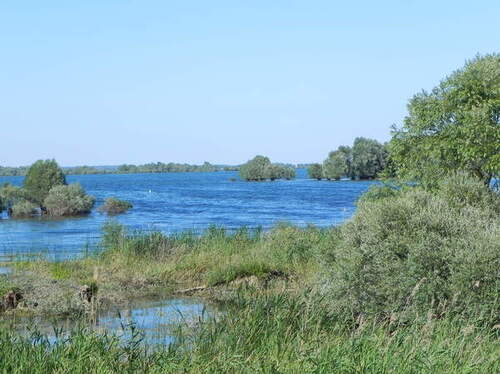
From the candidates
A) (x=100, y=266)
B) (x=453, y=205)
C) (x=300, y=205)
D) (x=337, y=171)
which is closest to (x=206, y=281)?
(x=100, y=266)

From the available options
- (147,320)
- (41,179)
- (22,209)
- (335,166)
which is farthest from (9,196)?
(335,166)

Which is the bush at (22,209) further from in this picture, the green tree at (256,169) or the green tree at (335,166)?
the green tree at (256,169)

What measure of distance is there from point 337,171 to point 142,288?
105478 mm

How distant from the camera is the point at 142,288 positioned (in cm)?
1972

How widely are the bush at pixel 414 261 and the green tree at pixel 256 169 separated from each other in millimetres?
129104

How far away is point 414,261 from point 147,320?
490 cm

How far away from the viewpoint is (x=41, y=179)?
53375 mm

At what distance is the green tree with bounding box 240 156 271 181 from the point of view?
143625 mm

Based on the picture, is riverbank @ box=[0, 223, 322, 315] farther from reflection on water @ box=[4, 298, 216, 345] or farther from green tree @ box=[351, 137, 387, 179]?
green tree @ box=[351, 137, 387, 179]

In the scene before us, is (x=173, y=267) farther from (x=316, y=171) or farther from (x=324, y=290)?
(x=316, y=171)

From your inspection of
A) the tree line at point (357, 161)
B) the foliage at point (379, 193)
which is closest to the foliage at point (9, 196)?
the foliage at point (379, 193)

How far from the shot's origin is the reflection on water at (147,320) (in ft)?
34.1

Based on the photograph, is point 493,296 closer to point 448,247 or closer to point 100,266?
point 448,247

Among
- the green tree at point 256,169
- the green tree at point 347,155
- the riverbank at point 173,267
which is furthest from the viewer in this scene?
the green tree at point 256,169
